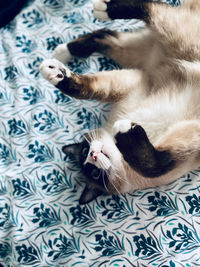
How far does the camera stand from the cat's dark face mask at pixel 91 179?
4.44ft

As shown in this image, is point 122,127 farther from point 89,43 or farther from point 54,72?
point 89,43

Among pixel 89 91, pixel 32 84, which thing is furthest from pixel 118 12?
pixel 32 84

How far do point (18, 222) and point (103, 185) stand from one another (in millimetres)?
458

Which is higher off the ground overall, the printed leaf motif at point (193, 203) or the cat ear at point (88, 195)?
the cat ear at point (88, 195)

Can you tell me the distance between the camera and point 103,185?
137 cm

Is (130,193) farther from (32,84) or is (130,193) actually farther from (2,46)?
(2,46)

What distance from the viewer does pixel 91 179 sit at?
1.38 m

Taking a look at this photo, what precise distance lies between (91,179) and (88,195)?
7cm

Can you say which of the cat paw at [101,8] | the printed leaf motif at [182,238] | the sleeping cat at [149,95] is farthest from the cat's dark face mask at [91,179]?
the cat paw at [101,8]

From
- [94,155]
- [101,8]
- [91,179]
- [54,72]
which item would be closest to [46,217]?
[91,179]

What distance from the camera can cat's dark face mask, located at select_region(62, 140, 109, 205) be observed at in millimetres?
1353

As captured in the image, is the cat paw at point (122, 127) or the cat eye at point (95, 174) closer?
the cat paw at point (122, 127)

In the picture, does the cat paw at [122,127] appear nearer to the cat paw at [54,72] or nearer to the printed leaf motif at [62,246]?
the cat paw at [54,72]

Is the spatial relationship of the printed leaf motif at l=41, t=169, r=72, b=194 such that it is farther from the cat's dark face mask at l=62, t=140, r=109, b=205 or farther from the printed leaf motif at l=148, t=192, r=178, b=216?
the printed leaf motif at l=148, t=192, r=178, b=216
